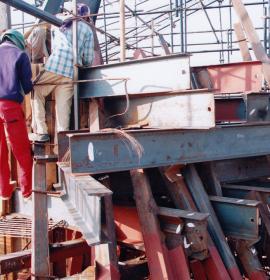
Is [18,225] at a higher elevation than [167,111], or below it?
below

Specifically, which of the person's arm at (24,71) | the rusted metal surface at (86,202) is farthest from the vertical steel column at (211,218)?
the person's arm at (24,71)

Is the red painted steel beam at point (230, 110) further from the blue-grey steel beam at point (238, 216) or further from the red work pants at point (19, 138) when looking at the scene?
the red work pants at point (19, 138)

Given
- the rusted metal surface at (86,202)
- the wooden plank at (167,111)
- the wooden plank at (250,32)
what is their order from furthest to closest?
the wooden plank at (250,32)
the wooden plank at (167,111)
the rusted metal surface at (86,202)

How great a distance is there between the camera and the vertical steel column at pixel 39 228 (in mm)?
4488

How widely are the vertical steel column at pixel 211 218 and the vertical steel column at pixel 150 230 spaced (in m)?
0.61

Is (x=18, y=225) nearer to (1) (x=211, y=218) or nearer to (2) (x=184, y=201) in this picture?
(2) (x=184, y=201)

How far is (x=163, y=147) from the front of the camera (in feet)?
15.0

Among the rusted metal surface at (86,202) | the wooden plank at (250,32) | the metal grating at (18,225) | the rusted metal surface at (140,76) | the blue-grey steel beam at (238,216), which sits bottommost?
the metal grating at (18,225)

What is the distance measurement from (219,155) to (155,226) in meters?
1.10

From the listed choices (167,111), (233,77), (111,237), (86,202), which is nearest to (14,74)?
(167,111)

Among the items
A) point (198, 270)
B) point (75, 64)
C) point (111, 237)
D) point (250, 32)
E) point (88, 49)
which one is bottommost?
point (198, 270)

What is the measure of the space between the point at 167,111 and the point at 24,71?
1.60 m

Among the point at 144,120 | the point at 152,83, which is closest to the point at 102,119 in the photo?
the point at 144,120

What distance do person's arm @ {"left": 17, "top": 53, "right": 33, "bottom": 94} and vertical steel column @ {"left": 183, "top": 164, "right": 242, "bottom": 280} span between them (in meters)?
1.95
